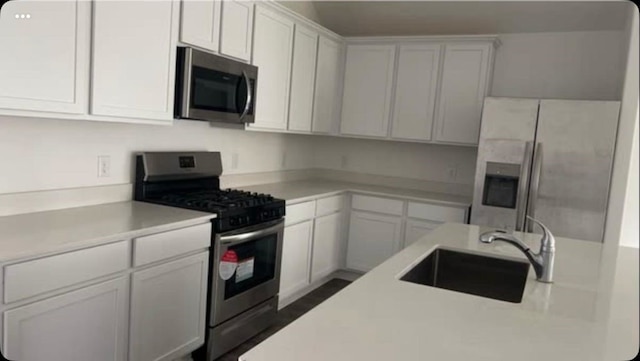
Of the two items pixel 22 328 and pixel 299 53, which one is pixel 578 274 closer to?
pixel 22 328

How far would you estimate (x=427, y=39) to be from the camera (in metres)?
4.20

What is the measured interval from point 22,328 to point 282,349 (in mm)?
1215

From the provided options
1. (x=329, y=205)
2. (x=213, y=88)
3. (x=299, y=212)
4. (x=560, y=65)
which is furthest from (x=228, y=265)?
(x=560, y=65)

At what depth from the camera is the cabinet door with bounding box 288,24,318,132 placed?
12.6ft

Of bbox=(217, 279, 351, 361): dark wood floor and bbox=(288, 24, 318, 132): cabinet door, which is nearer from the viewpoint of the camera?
bbox=(217, 279, 351, 361): dark wood floor

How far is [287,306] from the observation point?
3686 mm

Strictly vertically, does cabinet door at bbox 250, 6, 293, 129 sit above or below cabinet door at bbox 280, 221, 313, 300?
above

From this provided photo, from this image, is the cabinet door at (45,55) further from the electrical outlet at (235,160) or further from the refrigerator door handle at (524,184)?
the refrigerator door handle at (524,184)

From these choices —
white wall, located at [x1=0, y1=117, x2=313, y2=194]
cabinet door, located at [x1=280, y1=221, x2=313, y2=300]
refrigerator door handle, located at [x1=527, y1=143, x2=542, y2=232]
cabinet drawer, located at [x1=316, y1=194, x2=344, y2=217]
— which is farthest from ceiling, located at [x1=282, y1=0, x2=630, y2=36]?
cabinet door, located at [x1=280, y1=221, x2=313, y2=300]

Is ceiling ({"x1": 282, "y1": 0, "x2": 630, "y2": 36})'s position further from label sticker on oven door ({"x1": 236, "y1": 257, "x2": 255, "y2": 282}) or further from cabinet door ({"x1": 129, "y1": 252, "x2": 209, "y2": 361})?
cabinet door ({"x1": 129, "y1": 252, "x2": 209, "y2": 361})

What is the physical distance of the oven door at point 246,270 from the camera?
103 inches

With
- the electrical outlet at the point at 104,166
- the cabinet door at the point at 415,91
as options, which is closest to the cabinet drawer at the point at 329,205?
the cabinet door at the point at 415,91

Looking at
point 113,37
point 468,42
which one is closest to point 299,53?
point 468,42

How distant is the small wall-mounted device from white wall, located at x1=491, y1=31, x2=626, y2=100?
3.26 ft
